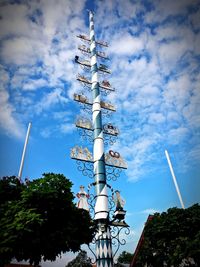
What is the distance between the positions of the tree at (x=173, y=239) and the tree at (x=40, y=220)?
34.3 feet

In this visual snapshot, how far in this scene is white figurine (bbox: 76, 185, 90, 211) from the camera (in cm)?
1317

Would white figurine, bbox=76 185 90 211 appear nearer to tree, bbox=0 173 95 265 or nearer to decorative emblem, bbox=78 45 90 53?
tree, bbox=0 173 95 265

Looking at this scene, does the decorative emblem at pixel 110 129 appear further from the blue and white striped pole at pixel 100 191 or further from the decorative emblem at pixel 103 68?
the decorative emblem at pixel 103 68

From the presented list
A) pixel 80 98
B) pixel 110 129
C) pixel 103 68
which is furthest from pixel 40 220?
pixel 103 68

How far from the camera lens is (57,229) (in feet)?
36.4

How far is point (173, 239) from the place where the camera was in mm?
20859

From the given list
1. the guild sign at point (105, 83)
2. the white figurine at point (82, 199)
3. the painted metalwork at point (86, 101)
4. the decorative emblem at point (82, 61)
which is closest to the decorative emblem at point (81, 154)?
the white figurine at point (82, 199)

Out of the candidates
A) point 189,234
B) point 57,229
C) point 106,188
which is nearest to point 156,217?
point 189,234

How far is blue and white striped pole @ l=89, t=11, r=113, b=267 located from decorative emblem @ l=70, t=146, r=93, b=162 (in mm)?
394

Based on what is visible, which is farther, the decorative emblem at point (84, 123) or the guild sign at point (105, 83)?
the guild sign at point (105, 83)

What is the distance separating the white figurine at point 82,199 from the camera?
1317 cm

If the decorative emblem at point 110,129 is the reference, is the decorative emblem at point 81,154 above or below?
below

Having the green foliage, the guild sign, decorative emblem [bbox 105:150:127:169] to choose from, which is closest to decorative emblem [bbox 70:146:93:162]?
decorative emblem [bbox 105:150:127:169]

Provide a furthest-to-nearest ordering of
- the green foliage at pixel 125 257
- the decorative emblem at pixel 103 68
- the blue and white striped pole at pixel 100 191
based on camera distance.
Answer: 1. the green foliage at pixel 125 257
2. the decorative emblem at pixel 103 68
3. the blue and white striped pole at pixel 100 191
